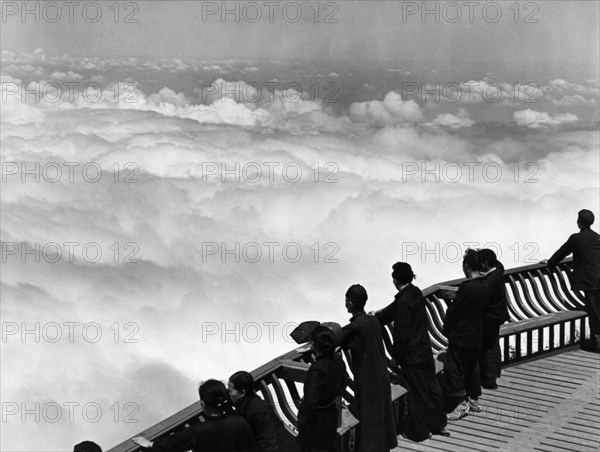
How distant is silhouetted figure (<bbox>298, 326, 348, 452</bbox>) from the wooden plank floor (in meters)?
1.47

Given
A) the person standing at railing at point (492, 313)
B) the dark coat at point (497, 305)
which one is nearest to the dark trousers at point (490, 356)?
the person standing at railing at point (492, 313)

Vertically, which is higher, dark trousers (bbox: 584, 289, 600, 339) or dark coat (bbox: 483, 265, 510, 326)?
dark coat (bbox: 483, 265, 510, 326)

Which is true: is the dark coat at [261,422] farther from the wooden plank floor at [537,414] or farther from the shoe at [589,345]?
the shoe at [589,345]

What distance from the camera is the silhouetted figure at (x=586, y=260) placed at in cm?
923

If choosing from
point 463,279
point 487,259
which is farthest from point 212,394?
point 463,279

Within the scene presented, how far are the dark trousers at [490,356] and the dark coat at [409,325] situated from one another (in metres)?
1.15

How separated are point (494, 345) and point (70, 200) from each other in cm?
9357

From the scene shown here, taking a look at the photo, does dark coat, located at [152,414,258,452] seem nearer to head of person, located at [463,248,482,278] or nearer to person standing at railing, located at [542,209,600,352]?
head of person, located at [463,248,482,278]

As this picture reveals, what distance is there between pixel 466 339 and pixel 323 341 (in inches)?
79.9

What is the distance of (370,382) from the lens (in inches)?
245

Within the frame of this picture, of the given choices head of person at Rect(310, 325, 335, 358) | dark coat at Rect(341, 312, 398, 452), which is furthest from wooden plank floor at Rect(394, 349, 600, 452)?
head of person at Rect(310, 325, 335, 358)

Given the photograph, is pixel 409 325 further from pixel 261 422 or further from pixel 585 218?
pixel 585 218

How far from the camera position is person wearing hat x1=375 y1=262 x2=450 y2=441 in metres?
6.52

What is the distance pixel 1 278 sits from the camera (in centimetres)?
9344
